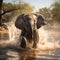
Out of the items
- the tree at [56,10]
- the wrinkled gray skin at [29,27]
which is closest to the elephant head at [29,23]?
the wrinkled gray skin at [29,27]

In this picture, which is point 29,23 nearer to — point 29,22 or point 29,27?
point 29,22

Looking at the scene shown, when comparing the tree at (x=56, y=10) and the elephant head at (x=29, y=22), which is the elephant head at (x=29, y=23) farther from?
the tree at (x=56, y=10)

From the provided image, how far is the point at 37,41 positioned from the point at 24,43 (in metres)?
1.13

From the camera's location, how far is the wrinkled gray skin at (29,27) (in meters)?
17.2

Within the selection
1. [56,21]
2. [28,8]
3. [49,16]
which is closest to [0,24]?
[28,8]

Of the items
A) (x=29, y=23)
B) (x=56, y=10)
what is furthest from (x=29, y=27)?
(x=56, y=10)

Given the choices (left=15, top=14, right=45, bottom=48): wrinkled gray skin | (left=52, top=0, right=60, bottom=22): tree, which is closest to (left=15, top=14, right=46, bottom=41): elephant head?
(left=15, top=14, right=45, bottom=48): wrinkled gray skin

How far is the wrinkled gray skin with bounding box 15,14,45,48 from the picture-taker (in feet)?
56.3

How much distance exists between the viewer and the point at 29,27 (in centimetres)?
1723

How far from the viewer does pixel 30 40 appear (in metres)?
17.6

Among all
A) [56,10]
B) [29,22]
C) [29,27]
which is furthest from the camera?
[56,10]

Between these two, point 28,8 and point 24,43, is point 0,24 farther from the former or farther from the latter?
point 24,43

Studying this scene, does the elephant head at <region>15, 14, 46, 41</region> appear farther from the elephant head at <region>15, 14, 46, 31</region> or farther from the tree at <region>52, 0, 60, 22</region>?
the tree at <region>52, 0, 60, 22</region>

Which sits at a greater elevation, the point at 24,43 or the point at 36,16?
the point at 36,16
